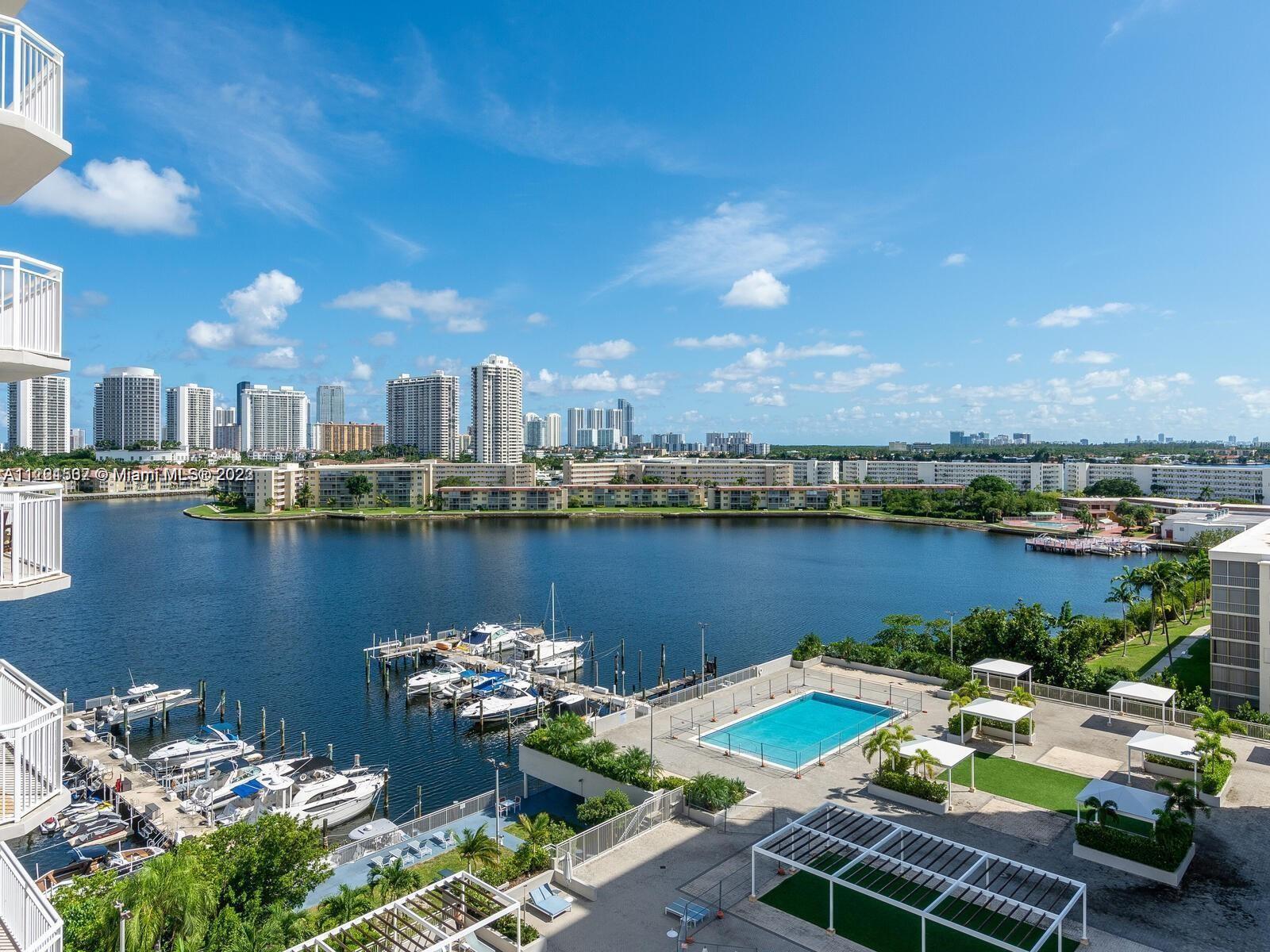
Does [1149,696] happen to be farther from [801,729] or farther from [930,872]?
[930,872]

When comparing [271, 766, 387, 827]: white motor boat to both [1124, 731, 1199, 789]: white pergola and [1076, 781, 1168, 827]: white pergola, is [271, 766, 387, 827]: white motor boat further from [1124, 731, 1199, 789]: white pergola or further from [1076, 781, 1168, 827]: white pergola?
[1124, 731, 1199, 789]: white pergola

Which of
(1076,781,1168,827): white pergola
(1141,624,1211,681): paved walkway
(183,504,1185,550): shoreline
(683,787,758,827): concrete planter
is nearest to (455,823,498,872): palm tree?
(683,787,758,827): concrete planter

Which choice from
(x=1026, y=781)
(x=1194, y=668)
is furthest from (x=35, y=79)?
(x=1194, y=668)

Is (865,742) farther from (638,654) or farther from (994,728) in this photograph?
(638,654)

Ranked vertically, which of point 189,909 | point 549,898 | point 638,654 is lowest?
point 638,654

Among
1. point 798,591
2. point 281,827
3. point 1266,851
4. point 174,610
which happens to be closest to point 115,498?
point 174,610
